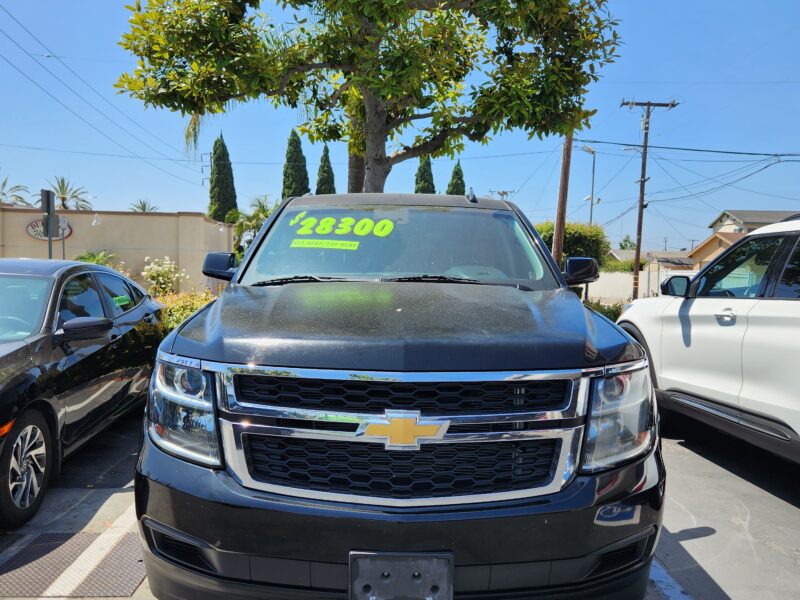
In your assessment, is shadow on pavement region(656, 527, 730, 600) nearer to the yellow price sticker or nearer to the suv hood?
the suv hood

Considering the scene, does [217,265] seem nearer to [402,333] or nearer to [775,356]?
[402,333]

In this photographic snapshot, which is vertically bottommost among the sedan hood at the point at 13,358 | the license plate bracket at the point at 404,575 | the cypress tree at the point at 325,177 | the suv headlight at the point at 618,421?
the license plate bracket at the point at 404,575

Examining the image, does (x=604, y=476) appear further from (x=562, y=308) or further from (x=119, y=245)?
(x=119, y=245)

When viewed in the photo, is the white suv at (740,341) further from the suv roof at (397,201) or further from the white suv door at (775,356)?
the suv roof at (397,201)

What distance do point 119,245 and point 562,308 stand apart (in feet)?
75.0

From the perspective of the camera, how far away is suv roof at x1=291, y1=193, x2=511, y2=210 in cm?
363

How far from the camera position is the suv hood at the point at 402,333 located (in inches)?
72.2

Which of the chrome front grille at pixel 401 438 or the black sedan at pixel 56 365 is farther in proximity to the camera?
the black sedan at pixel 56 365

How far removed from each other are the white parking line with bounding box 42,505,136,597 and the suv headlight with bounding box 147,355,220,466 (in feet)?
4.68

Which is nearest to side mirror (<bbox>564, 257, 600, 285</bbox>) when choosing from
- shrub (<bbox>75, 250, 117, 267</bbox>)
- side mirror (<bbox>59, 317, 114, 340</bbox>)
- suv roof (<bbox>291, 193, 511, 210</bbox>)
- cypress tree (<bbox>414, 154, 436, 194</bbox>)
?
suv roof (<bbox>291, 193, 511, 210</bbox>)

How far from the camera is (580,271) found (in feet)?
11.5

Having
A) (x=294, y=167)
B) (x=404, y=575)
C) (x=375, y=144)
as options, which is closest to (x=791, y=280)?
(x=404, y=575)

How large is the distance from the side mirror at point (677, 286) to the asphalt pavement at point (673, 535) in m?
1.35

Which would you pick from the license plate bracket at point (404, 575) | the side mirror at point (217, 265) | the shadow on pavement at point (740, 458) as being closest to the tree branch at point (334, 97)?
the side mirror at point (217, 265)
